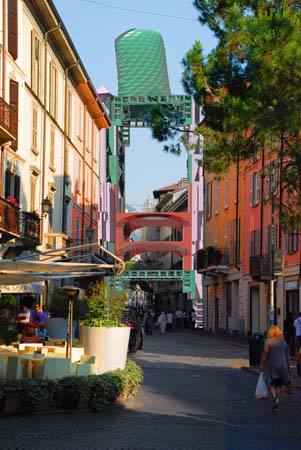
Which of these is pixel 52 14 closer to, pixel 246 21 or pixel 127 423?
pixel 246 21

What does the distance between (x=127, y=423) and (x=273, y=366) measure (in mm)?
3694

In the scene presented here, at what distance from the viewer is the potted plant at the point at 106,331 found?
16375 mm

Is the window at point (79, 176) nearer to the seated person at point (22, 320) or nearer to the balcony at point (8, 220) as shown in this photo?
the balcony at point (8, 220)

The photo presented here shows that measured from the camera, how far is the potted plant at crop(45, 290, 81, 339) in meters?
25.9

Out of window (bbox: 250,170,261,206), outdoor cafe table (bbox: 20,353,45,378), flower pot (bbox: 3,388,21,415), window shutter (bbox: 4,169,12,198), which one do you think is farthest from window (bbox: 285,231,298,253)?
flower pot (bbox: 3,388,21,415)

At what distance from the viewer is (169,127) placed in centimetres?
2052

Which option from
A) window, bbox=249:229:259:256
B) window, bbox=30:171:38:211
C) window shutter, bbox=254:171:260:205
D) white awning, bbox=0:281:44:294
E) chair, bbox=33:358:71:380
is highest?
window shutter, bbox=254:171:260:205

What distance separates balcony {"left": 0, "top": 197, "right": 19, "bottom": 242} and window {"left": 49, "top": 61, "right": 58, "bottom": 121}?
11.3m

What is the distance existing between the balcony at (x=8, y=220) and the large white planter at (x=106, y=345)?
12.2 metres

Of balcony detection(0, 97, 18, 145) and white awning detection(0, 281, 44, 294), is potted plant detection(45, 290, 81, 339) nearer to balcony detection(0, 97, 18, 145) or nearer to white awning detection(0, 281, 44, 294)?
white awning detection(0, 281, 44, 294)

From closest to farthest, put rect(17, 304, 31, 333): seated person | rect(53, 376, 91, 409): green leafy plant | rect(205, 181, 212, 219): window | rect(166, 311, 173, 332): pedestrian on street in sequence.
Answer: rect(53, 376, 91, 409): green leafy plant → rect(17, 304, 31, 333): seated person → rect(205, 181, 212, 219): window → rect(166, 311, 173, 332): pedestrian on street

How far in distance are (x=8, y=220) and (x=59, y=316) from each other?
352cm

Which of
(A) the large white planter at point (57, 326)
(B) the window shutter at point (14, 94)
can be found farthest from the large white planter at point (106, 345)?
(B) the window shutter at point (14, 94)

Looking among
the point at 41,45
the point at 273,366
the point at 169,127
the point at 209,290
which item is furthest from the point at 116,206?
the point at 273,366
